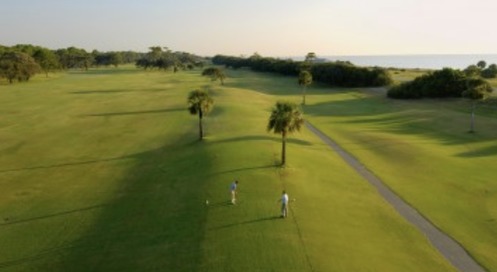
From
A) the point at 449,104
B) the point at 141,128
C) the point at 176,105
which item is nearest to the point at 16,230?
the point at 141,128

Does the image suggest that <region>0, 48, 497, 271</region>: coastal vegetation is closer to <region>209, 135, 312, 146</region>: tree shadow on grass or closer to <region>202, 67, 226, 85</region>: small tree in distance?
<region>209, 135, 312, 146</region>: tree shadow on grass

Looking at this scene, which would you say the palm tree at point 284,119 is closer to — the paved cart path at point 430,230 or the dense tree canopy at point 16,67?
the paved cart path at point 430,230

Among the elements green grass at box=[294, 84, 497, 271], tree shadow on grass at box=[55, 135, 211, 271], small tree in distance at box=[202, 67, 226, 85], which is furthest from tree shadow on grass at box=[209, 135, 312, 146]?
small tree in distance at box=[202, 67, 226, 85]

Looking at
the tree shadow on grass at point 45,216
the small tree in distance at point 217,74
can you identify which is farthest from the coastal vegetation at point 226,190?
the small tree in distance at point 217,74

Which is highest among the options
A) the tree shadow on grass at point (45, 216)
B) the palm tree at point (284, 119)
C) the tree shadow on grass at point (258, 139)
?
the palm tree at point (284, 119)

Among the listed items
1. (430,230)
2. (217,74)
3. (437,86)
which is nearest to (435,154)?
(430,230)

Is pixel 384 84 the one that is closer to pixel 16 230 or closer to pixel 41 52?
pixel 16 230
